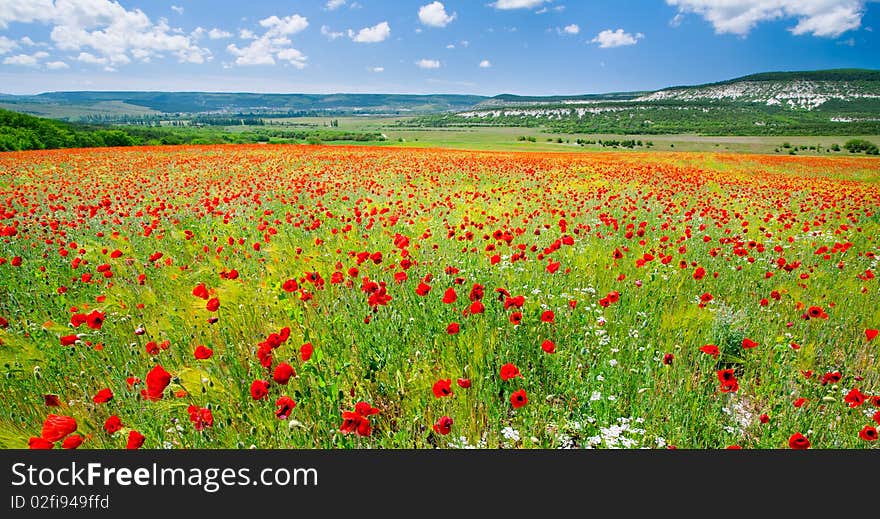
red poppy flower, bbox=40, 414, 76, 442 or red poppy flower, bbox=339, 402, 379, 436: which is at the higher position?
red poppy flower, bbox=40, 414, 76, 442

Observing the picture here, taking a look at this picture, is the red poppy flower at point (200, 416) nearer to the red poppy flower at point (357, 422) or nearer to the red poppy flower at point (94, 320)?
the red poppy flower at point (357, 422)

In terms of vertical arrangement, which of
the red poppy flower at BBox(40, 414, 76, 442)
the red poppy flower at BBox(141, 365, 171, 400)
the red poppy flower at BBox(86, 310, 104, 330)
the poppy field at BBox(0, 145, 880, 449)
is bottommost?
the poppy field at BBox(0, 145, 880, 449)

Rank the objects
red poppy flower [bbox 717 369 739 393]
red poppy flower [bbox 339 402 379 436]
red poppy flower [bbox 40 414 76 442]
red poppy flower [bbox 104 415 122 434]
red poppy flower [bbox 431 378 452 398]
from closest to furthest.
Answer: red poppy flower [bbox 40 414 76 442]
red poppy flower [bbox 339 402 379 436]
red poppy flower [bbox 104 415 122 434]
red poppy flower [bbox 431 378 452 398]
red poppy flower [bbox 717 369 739 393]

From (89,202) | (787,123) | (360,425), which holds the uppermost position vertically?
(787,123)

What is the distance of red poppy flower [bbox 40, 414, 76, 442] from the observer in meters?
1.69

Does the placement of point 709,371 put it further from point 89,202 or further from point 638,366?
point 89,202

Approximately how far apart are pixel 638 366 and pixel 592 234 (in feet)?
14.1

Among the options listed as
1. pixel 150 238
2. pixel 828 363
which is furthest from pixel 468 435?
pixel 150 238

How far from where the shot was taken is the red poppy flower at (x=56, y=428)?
169cm

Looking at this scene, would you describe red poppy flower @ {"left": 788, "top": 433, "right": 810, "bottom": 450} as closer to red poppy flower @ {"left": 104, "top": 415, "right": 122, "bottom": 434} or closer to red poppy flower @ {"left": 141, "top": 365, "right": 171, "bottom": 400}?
red poppy flower @ {"left": 141, "top": 365, "right": 171, "bottom": 400}

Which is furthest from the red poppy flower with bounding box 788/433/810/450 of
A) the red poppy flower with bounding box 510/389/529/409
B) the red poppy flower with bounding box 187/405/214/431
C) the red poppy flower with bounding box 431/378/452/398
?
the red poppy flower with bounding box 187/405/214/431

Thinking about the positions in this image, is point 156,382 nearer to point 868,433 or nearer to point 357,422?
point 357,422

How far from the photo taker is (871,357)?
3328 millimetres

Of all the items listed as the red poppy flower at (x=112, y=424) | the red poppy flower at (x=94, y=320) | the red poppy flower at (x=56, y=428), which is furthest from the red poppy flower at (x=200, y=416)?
the red poppy flower at (x=94, y=320)
